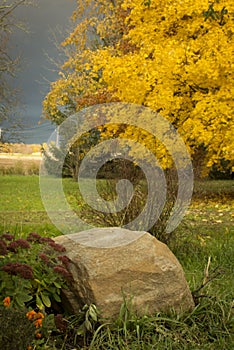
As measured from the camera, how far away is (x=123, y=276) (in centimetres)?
376

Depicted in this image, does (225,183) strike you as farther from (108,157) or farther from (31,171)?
(108,157)

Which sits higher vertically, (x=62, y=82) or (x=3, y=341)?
(x=62, y=82)

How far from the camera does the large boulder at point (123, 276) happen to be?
3662mm

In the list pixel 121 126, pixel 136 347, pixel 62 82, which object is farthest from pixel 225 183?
pixel 136 347

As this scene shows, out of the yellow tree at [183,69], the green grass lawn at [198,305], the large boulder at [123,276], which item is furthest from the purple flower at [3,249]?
the yellow tree at [183,69]

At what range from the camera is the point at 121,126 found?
38.5ft

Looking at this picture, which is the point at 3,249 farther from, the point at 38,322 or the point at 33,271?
the point at 38,322

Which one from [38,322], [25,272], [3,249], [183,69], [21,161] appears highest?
[183,69]

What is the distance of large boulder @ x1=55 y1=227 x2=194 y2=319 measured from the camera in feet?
12.0

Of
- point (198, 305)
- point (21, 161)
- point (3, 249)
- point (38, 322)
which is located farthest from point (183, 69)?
point (21, 161)

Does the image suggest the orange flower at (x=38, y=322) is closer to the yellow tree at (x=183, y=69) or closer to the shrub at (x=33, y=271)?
the shrub at (x=33, y=271)

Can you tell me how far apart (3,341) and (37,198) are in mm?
13467

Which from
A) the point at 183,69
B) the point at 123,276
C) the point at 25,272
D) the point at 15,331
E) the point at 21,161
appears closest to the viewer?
the point at 15,331

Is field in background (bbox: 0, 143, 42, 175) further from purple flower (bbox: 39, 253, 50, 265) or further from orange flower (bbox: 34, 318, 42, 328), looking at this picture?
orange flower (bbox: 34, 318, 42, 328)
